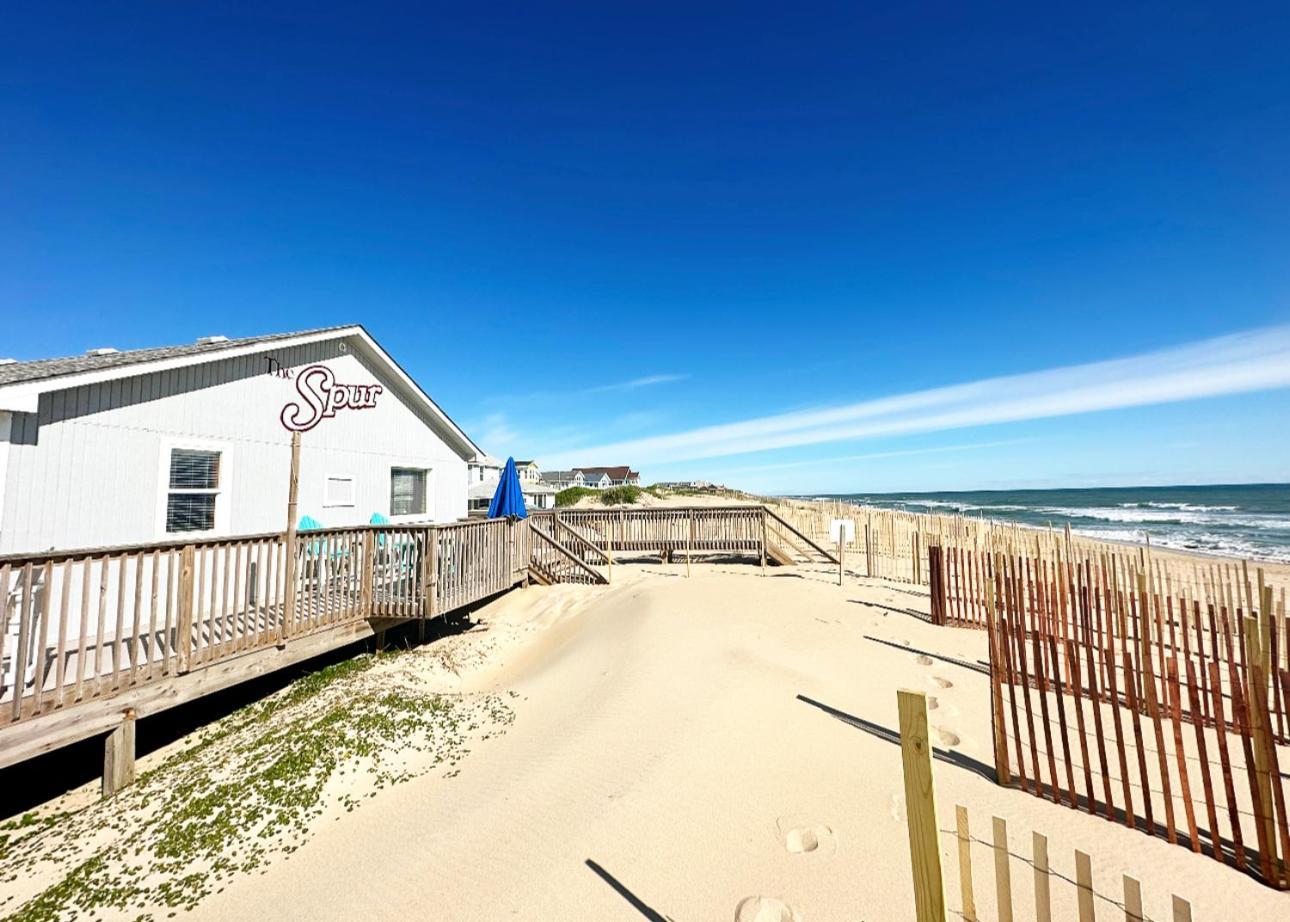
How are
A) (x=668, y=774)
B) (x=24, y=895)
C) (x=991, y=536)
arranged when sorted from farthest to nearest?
1. (x=991, y=536)
2. (x=668, y=774)
3. (x=24, y=895)

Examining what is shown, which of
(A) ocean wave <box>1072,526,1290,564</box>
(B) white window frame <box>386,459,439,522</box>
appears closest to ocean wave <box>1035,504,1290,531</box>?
(A) ocean wave <box>1072,526,1290,564</box>

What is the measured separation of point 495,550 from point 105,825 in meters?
6.60

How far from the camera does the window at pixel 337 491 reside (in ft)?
35.3

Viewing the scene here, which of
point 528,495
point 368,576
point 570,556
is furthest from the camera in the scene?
point 528,495

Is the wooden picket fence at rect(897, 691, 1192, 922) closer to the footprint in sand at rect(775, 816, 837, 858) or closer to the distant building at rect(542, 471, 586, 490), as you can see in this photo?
the footprint in sand at rect(775, 816, 837, 858)

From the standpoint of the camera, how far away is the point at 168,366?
7887mm

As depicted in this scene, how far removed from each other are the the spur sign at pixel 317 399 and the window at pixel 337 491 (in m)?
1.13

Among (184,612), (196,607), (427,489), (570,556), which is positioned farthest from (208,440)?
(570,556)

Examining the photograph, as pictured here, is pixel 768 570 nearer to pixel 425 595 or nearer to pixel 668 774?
pixel 425 595

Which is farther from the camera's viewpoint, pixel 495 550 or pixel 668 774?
pixel 495 550

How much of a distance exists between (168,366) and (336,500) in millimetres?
3808

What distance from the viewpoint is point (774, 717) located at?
5.50 meters

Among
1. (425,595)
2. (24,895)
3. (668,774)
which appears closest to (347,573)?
(425,595)

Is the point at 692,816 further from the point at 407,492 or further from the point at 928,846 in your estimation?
the point at 407,492
